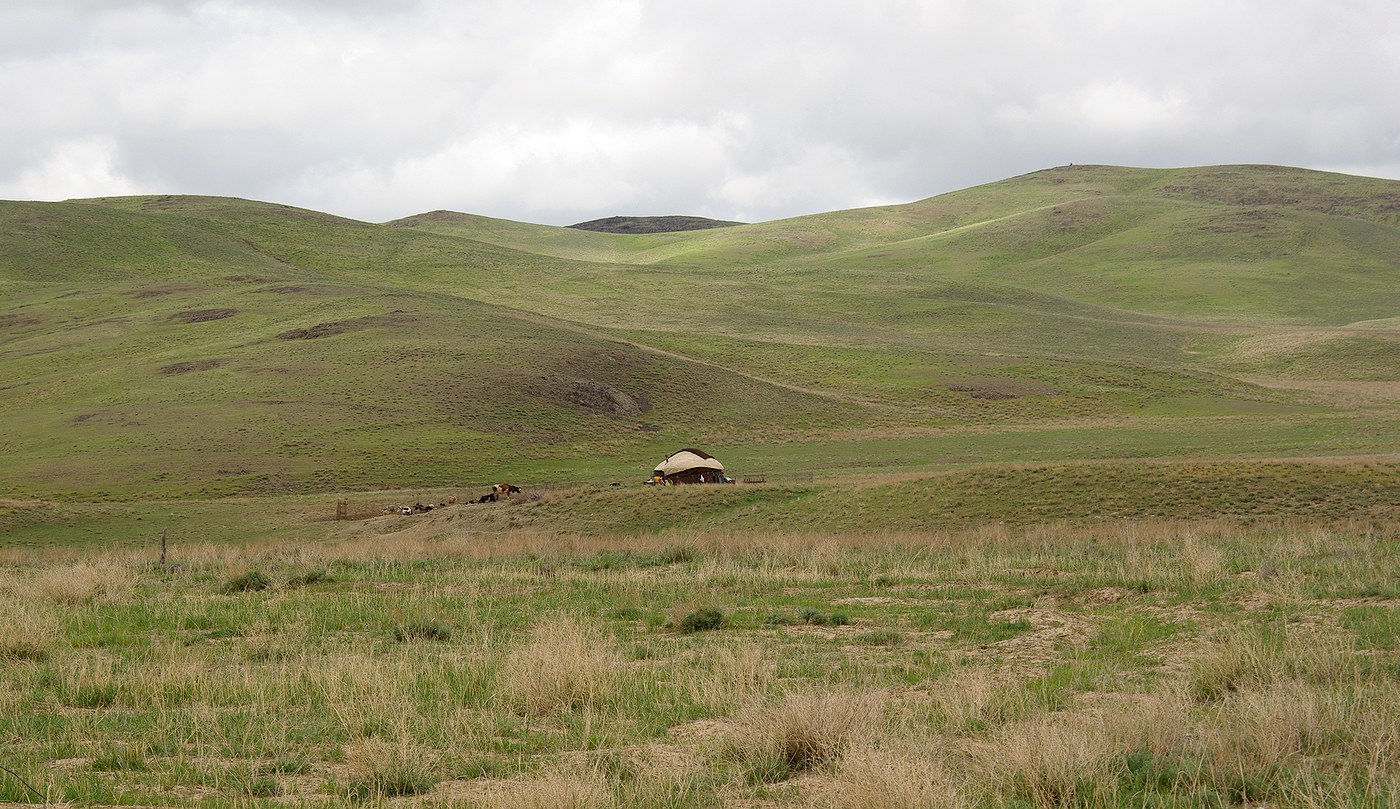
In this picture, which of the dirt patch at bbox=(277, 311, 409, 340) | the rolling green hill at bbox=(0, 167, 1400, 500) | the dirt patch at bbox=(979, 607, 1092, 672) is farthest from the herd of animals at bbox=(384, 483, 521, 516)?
the dirt patch at bbox=(277, 311, 409, 340)

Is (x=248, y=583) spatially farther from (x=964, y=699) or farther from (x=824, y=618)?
(x=964, y=699)

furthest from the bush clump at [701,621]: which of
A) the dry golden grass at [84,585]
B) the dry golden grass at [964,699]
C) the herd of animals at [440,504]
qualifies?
the herd of animals at [440,504]

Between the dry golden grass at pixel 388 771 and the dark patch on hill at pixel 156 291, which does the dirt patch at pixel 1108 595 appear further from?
the dark patch on hill at pixel 156 291

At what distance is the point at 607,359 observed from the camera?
81938mm

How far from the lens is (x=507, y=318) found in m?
93.8

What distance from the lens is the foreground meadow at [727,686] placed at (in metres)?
6.84

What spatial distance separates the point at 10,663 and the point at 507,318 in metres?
83.7

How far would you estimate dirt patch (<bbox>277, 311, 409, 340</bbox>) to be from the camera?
81.1 meters

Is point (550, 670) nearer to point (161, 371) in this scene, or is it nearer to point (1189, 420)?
point (1189, 420)

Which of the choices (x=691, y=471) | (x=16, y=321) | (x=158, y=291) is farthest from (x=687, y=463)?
(x=158, y=291)

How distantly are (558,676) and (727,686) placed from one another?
1.53 meters

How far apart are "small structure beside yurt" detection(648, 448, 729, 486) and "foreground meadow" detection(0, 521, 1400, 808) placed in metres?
26.7

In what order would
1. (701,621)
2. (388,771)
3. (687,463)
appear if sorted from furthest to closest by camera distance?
1. (687,463)
2. (701,621)
3. (388,771)

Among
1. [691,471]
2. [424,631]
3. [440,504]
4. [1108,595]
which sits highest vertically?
[424,631]
